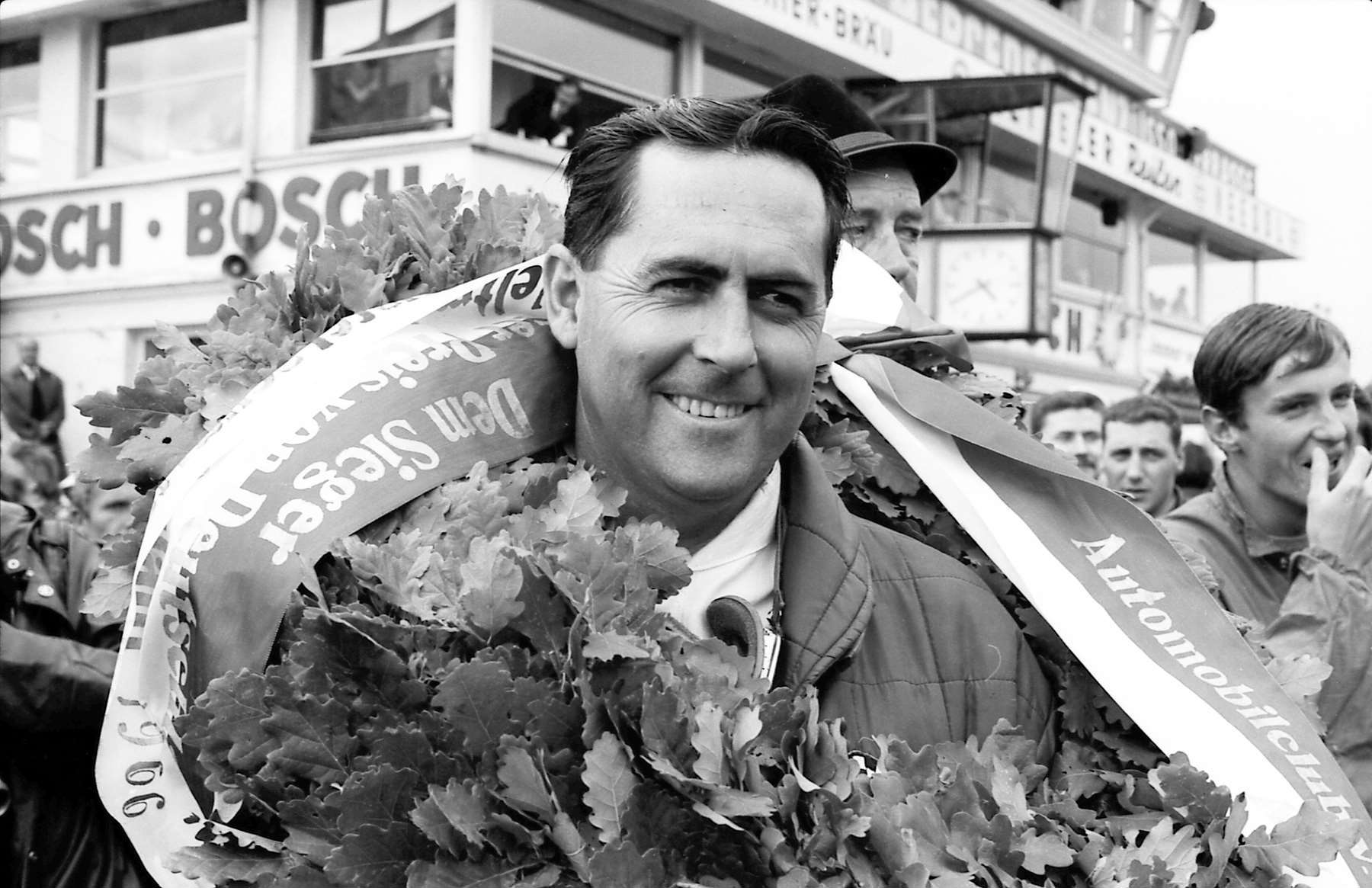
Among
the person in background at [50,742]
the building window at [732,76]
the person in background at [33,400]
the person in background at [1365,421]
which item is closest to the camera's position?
the person in background at [50,742]

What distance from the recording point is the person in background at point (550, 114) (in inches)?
531

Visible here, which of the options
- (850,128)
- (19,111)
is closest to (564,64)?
(19,111)

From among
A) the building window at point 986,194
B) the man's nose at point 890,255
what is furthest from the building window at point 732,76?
the man's nose at point 890,255

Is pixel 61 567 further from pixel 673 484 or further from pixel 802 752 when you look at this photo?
pixel 802 752

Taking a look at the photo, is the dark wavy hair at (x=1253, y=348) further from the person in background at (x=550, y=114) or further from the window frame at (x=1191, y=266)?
the window frame at (x=1191, y=266)

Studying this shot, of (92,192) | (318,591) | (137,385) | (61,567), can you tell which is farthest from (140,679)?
(92,192)

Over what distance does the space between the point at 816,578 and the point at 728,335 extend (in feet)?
1.34

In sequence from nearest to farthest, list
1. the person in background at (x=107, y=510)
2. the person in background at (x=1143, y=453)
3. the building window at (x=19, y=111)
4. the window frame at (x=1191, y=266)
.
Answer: the person in background at (x=107, y=510) → the person in background at (x=1143, y=453) → the building window at (x=19, y=111) → the window frame at (x=1191, y=266)

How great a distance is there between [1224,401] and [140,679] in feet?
8.14

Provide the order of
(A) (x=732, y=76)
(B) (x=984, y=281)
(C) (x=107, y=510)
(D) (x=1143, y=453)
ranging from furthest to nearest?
1. (A) (x=732, y=76)
2. (B) (x=984, y=281)
3. (D) (x=1143, y=453)
4. (C) (x=107, y=510)

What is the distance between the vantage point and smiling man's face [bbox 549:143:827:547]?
2172 millimetres

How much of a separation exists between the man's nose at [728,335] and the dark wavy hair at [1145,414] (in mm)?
4413

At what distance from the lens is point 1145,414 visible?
6270 millimetres

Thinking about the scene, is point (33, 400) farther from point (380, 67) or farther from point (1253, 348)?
point (1253, 348)
